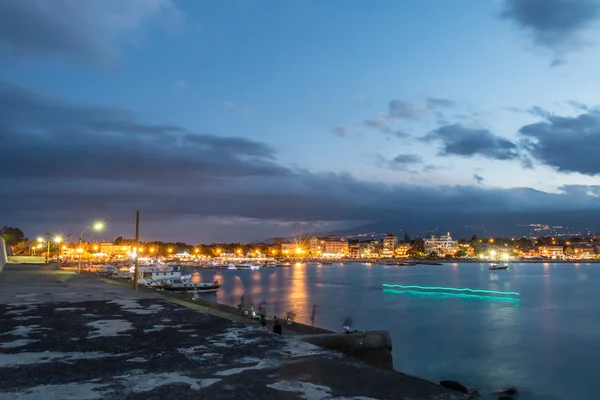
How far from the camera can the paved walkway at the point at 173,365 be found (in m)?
6.88

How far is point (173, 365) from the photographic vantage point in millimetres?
8531

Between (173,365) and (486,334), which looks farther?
(486,334)

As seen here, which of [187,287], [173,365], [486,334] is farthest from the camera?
[187,287]

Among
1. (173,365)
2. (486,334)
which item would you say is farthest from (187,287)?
(173,365)

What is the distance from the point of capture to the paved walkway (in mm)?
6879

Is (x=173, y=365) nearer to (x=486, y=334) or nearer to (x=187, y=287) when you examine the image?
(x=486, y=334)

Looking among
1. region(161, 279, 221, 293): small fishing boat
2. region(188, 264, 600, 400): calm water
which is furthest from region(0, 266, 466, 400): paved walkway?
region(161, 279, 221, 293): small fishing boat

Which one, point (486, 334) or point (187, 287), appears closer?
point (486, 334)

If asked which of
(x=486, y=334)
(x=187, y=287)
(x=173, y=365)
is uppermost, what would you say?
(x=173, y=365)

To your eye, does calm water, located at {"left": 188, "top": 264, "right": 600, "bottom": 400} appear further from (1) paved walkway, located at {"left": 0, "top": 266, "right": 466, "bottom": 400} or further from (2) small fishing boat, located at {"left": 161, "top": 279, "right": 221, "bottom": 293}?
(1) paved walkway, located at {"left": 0, "top": 266, "right": 466, "bottom": 400}

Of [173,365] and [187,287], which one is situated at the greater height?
[173,365]

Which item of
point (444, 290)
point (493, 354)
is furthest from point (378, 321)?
point (444, 290)

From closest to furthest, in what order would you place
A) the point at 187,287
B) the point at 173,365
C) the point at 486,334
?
the point at 173,365
the point at 486,334
the point at 187,287

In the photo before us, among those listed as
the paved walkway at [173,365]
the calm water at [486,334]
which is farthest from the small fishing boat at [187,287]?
the paved walkway at [173,365]
